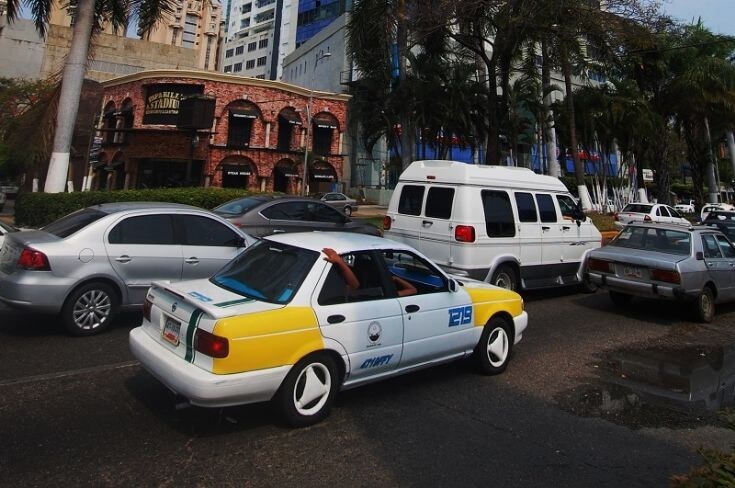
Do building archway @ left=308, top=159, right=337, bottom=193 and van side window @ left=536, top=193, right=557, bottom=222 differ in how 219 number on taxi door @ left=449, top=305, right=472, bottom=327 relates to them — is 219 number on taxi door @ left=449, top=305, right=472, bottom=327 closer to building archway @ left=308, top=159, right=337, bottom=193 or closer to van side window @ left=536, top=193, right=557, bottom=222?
van side window @ left=536, top=193, right=557, bottom=222

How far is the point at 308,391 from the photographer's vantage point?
4.24 metres

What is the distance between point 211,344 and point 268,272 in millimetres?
964

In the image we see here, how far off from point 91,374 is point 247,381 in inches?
92.1

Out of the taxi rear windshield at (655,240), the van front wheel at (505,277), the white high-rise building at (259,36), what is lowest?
the van front wheel at (505,277)

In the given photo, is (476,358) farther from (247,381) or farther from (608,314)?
(608,314)

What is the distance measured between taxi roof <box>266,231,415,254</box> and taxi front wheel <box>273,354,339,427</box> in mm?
978

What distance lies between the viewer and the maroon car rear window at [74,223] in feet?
22.0

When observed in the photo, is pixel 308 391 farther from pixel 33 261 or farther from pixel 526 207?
pixel 526 207

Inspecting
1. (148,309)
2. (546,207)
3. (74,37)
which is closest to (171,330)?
(148,309)

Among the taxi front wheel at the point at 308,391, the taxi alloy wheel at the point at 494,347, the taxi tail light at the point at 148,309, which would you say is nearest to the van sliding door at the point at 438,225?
the taxi alloy wheel at the point at 494,347

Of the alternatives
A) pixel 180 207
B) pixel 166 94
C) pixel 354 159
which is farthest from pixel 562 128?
pixel 180 207

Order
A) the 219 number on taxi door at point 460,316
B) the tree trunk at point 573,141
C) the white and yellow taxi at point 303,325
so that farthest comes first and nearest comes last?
the tree trunk at point 573,141
the 219 number on taxi door at point 460,316
the white and yellow taxi at point 303,325

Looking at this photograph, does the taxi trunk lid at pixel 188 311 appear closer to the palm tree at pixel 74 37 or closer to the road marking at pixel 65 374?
the road marking at pixel 65 374

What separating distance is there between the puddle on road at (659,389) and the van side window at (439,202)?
3342mm
